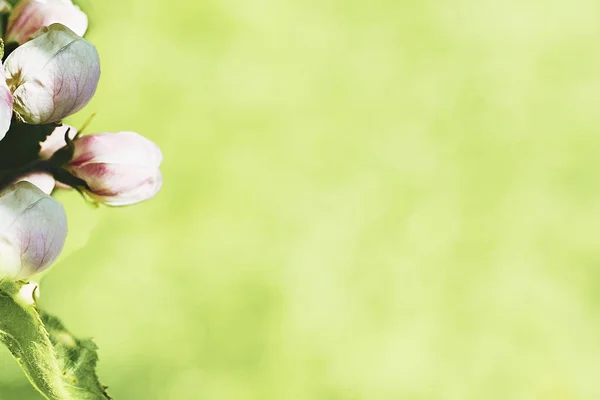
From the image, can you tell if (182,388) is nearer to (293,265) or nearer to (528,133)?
(293,265)

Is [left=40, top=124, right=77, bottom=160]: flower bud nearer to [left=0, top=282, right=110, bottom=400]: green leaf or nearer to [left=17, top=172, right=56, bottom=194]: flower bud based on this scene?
[left=17, top=172, right=56, bottom=194]: flower bud

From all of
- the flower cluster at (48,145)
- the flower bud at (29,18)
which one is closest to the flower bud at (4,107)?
the flower cluster at (48,145)

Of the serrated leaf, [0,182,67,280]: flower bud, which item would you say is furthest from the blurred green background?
[0,182,67,280]: flower bud

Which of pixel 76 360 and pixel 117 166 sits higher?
pixel 117 166

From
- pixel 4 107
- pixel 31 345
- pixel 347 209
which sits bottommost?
pixel 31 345

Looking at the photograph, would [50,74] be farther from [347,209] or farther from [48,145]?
[347,209]

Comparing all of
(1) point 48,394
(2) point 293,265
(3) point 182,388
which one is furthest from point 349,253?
(1) point 48,394

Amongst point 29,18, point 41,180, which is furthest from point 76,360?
point 29,18

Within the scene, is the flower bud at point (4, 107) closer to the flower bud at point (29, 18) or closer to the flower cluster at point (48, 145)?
the flower cluster at point (48, 145)
